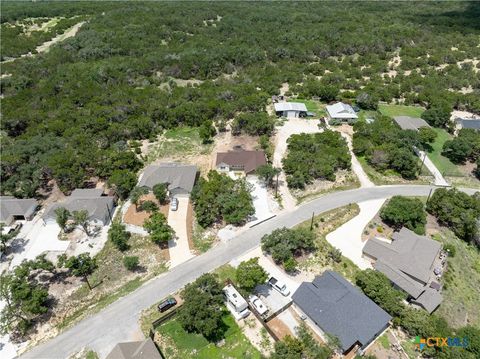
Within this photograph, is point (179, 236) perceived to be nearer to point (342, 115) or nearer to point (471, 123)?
point (342, 115)

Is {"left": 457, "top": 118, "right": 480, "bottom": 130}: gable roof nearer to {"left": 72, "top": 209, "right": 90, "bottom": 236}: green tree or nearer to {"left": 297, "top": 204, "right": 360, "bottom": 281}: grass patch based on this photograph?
{"left": 297, "top": 204, "right": 360, "bottom": 281}: grass patch

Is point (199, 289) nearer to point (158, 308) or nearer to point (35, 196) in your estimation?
point (158, 308)

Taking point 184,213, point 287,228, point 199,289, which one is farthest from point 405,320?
point 184,213

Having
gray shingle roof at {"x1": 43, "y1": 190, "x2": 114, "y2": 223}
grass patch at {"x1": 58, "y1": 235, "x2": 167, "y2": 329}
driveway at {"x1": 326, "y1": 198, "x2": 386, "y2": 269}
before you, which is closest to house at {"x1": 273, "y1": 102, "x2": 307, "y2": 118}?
driveway at {"x1": 326, "y1": 198, "x2": 386, "y2": 269}

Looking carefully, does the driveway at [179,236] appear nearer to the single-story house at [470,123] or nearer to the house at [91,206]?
the house at [91,206]

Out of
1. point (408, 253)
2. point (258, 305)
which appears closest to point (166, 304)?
point (258, 305)

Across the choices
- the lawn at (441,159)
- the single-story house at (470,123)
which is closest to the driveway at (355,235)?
the lawn at (441,159)
